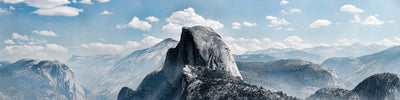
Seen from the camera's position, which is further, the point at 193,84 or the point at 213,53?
the point at 213,53

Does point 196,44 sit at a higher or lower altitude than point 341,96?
higher

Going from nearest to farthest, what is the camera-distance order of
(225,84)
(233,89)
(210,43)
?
1. (233,89)
2. (225,84)
3. (210,43)

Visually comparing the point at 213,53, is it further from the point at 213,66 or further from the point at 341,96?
the point at 341,96

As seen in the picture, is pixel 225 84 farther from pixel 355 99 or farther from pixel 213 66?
pixel 355 99

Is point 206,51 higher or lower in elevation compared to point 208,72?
higher

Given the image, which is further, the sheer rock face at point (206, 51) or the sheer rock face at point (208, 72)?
the sheer rock face at point (206, 51)

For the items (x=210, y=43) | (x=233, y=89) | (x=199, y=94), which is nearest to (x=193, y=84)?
(x=199, y=94)

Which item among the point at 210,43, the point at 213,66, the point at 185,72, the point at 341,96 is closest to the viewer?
the point at 185,72

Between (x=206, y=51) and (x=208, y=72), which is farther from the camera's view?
(x=206, y=51)

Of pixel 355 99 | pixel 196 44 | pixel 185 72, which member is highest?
pixel 196 44

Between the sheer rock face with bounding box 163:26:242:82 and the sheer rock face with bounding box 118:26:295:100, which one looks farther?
the sheer rock face with bounding box 163:26:242:82
